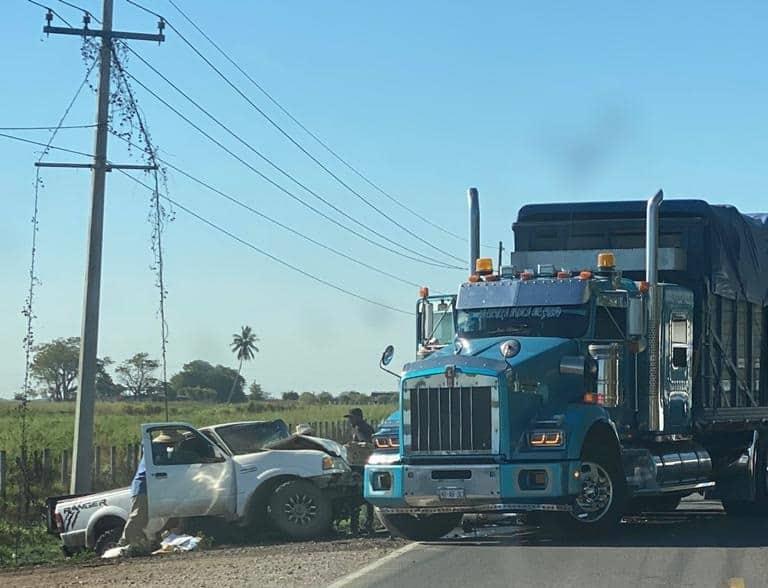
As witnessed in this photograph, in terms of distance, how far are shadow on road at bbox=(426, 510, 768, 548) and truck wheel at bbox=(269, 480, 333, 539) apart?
6.10 ft

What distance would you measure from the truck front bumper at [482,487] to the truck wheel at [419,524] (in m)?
0.71

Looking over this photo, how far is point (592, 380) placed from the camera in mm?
15133

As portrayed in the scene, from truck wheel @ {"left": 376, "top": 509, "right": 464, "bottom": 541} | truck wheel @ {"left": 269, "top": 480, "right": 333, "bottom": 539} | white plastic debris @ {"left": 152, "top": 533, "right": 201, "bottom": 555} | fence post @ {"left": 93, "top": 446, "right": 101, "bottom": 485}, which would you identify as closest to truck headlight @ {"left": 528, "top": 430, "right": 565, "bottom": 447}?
truck wheel @ {"left": 376, "top": 509, "right": 464, "bottom": 541}

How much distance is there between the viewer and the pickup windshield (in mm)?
17453

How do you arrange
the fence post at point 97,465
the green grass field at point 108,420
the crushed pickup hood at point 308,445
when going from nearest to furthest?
the crushed pickup hood at point 308,445
the fence post at point 97,465
the green grass field at point 108,420

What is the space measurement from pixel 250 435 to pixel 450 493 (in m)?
4.40

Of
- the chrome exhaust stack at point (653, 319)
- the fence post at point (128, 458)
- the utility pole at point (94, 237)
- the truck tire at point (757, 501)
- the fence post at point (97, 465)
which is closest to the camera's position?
the chrome exhaust stack at point (653, 319)

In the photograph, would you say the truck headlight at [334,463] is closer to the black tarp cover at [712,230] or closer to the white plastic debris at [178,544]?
the white plastic debris at [178,544]

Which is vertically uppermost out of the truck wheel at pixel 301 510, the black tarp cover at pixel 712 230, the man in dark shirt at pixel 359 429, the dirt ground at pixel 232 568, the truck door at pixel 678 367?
the black tarp cover at pixel 712 230

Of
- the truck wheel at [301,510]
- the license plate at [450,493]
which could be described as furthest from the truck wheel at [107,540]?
the license plate at [450,493]

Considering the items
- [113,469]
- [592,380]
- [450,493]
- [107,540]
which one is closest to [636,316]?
[592,380]

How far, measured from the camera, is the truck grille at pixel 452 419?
1421 cm

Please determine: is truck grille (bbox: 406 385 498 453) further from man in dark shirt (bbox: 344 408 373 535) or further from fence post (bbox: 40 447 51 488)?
fence post (bbox: 40 447 51 488)

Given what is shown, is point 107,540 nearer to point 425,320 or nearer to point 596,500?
point 425,320
